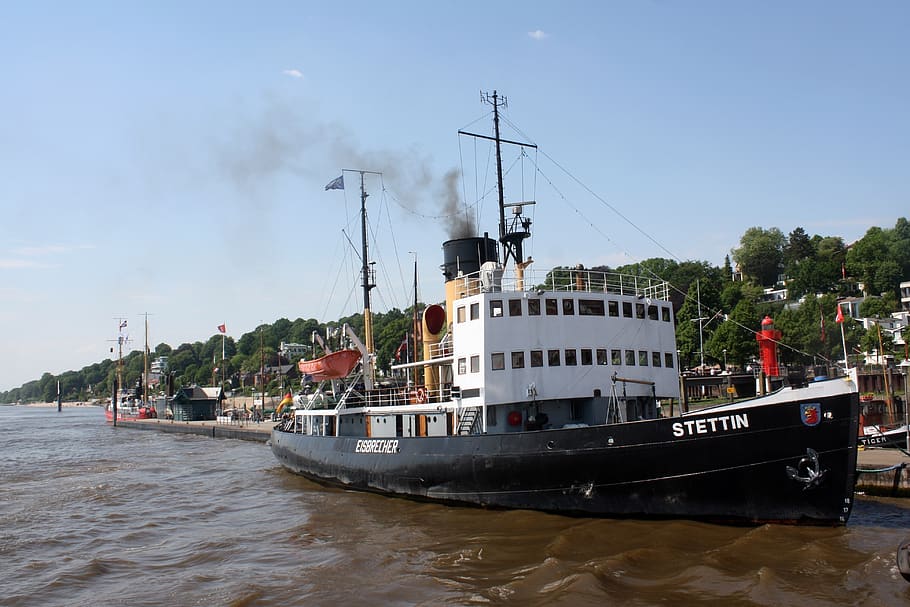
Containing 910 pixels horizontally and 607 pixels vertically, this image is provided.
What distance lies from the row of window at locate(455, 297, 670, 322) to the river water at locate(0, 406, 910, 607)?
17.9 ft

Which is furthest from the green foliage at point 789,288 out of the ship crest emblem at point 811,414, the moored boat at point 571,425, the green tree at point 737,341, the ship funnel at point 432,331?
the ship crest emblem at point 811,414

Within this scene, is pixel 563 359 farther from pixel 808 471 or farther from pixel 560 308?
pixel 808 471

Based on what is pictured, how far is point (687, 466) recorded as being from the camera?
15086 mm

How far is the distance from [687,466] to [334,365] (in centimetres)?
1453

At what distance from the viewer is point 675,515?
15305 millimetres

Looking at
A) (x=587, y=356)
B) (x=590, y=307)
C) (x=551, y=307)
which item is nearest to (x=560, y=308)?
(x=551, y=307)

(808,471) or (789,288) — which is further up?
(789,288)

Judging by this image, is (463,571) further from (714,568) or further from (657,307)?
(657,307)

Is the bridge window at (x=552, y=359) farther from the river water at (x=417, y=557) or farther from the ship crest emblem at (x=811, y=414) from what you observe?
the ship crest emblem at (x=811, y=414)

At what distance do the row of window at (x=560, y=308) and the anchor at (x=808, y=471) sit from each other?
668 cm

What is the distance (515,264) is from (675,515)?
33.8 ft

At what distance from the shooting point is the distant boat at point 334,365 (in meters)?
25.7

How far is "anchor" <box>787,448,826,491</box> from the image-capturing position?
14.2 m

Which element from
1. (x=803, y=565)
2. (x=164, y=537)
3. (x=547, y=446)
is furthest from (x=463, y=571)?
(x=164, y=537)
